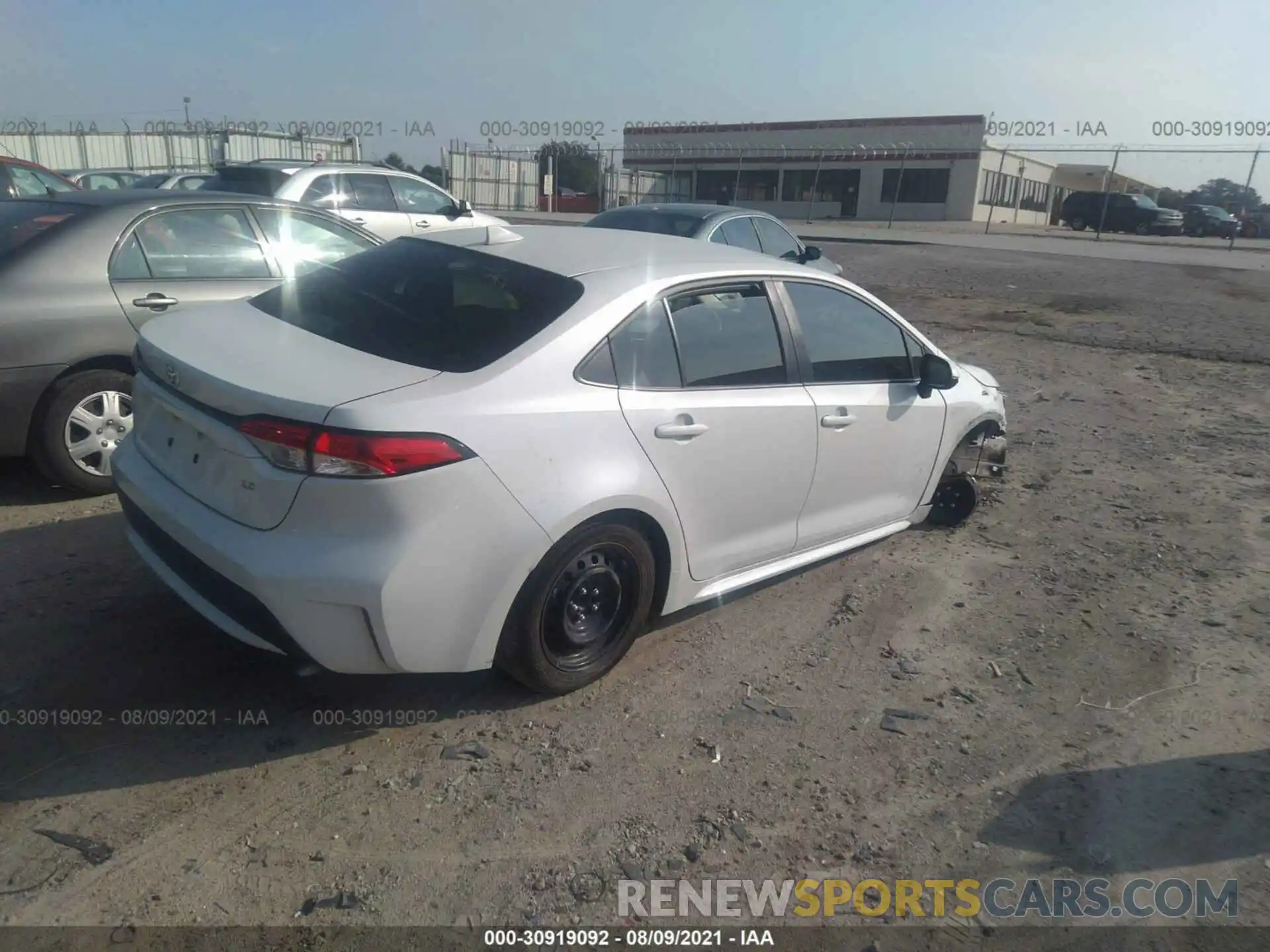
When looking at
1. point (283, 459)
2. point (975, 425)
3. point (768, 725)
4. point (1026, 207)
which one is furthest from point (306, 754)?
point (1026, 207)

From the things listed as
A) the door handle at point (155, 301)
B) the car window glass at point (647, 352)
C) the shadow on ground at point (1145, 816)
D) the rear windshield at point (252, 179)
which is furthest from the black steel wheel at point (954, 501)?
the rear windshield at point (252, 179)

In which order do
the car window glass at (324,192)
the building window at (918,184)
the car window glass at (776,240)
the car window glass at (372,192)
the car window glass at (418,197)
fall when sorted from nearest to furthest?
the car window glass at (776,240) → the car window glass at (324,192) → the car window glass at (372,192) → the car window glass at (418,197) → the building window at (918,184)

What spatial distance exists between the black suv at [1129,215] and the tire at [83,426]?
37.1 meters

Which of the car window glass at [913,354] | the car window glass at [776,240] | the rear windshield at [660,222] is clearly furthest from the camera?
the car window glass at [776,240]

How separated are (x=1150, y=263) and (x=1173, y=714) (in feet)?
72.3

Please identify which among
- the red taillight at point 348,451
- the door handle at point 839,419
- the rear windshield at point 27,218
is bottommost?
the door handle at point 839,419

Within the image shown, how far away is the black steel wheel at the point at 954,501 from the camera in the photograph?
5.38m

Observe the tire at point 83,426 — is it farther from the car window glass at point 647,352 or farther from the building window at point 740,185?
the building window at point 740,185

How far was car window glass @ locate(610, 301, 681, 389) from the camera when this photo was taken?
346 centimetres

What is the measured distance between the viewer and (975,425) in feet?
17.0

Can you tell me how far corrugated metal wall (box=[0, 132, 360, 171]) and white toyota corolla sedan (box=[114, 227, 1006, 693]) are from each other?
28954 millimetres

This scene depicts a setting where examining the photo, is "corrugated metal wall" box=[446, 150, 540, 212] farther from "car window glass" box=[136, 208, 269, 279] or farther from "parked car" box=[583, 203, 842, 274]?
"car window glass" box=[136, 208, 269, 279]

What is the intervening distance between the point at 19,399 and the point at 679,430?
3330 millimetres

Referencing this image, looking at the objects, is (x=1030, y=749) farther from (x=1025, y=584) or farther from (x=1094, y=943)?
(x=1025, y=584)
